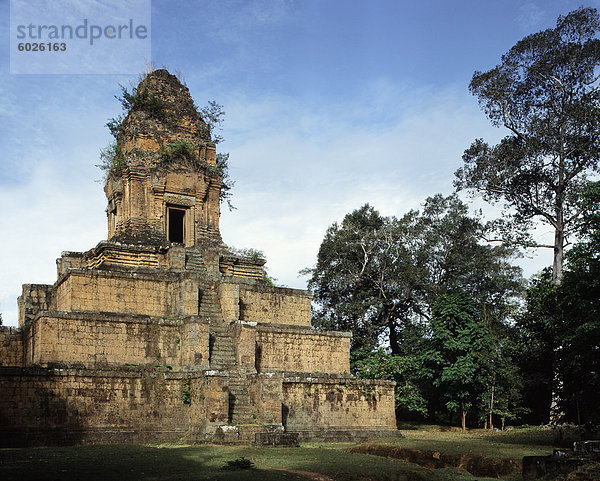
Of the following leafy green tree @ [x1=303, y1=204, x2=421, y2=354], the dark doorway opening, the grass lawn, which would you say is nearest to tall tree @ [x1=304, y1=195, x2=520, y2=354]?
leafy green tree @ [x1=303, y1=204, x2=421, y2=354]

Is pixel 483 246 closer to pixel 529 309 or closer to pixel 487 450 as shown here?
pixel 529 309

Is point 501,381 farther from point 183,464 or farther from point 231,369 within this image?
point 183,464

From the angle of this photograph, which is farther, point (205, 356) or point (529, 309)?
point (529, 309)

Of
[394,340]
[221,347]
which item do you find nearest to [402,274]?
[394,340]

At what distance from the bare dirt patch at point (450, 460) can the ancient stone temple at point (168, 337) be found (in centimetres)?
320

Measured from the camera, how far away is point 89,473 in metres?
12.0

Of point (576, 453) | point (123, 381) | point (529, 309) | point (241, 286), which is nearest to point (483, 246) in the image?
point (529, 309)

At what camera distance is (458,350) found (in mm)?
32188

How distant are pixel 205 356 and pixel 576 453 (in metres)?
11.9

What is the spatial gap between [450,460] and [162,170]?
14.9 metres

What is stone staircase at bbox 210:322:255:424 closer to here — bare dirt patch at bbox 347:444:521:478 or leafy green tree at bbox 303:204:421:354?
bare dirt patch at bbox 347:444:521:478

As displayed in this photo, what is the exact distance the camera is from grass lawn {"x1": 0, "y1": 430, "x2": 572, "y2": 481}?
12.0 metres

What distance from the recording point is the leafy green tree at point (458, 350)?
31.3 metres

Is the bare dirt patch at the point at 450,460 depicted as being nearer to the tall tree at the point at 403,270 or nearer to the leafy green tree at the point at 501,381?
the leafy green tree at the point at 501,381
